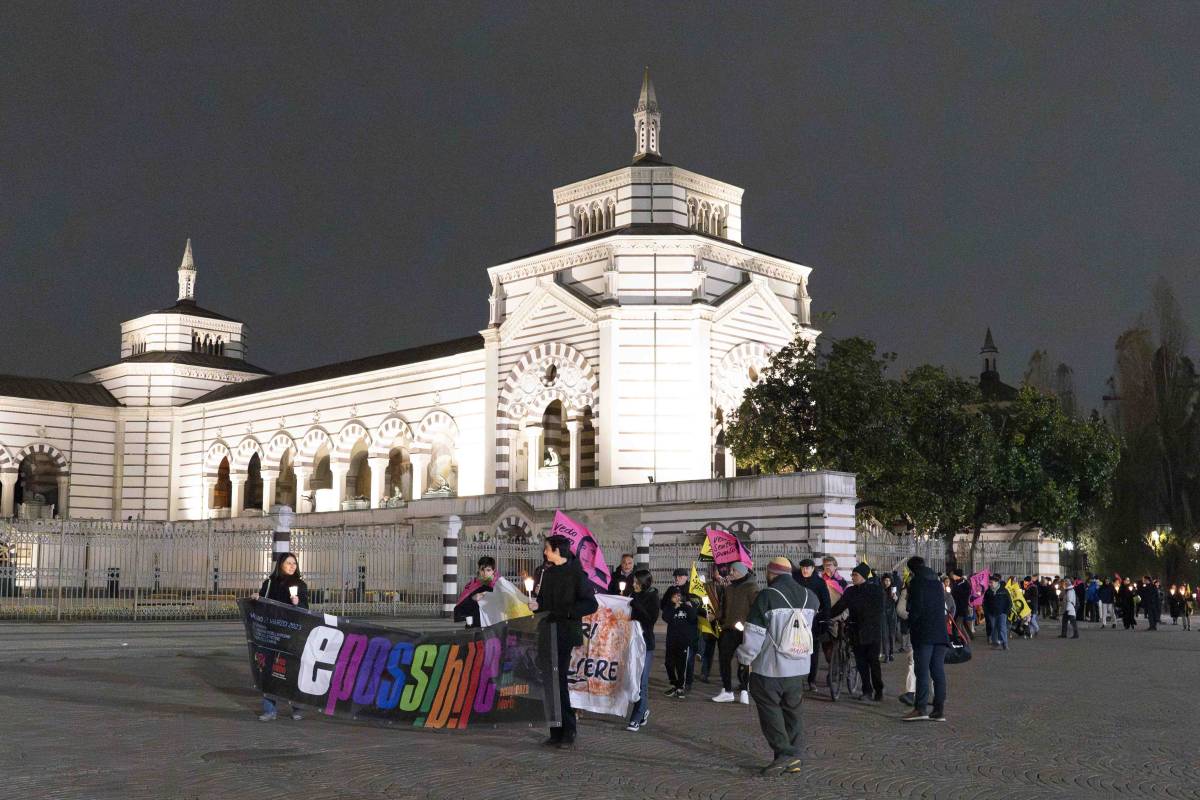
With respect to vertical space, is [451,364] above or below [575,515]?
above

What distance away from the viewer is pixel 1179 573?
4506 cm

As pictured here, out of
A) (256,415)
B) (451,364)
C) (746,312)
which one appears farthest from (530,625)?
(256,415)

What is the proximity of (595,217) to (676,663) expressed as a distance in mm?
27685

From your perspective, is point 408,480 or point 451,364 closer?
point 451,364

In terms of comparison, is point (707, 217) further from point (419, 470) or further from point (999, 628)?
point (999, 628)

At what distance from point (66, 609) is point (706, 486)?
15704mm

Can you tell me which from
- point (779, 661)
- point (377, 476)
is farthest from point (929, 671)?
point (377, 476)

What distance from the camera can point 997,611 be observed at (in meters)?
24.0

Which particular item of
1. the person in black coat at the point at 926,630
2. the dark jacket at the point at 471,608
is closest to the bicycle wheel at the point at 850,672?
the person in black coat at the point at 926,630

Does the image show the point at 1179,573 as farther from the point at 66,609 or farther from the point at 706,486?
the point at 66,609

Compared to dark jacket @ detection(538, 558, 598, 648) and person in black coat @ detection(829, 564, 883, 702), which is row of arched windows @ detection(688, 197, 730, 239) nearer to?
person in black coat @ detection(829, 564, 883, 702)

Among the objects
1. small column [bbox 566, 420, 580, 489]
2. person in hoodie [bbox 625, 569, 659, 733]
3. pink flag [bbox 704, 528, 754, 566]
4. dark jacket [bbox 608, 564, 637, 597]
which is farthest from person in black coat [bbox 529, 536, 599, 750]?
small column [bbox 566, 420, 580, 489]

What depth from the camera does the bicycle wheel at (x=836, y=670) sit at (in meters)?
14.4

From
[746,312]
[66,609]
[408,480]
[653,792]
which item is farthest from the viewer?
[408,480]
